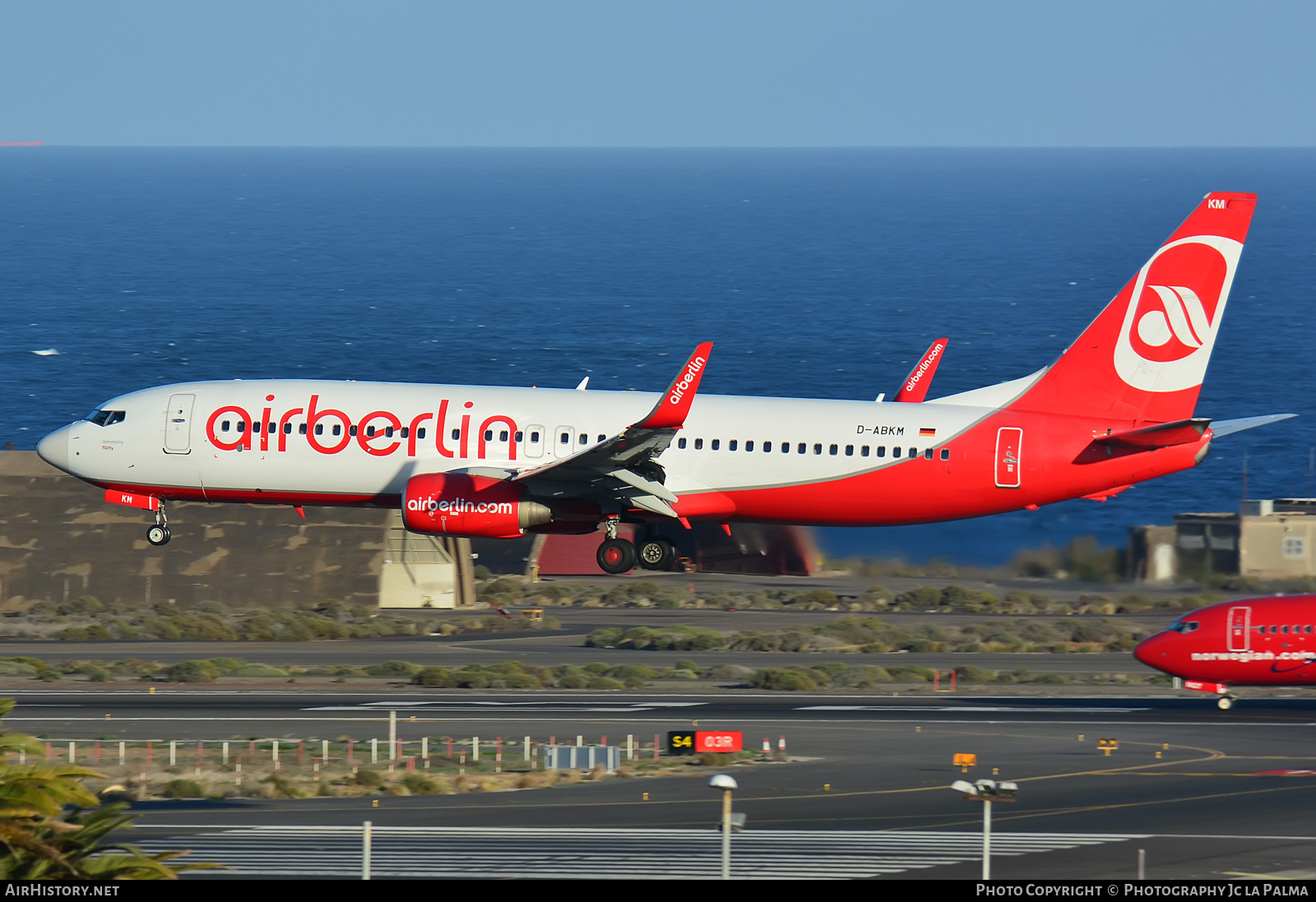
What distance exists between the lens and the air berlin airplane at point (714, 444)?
50188 mm

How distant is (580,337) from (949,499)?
466ft

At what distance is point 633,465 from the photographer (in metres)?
50.0

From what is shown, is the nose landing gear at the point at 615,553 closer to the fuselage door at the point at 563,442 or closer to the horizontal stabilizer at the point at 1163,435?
the fuselage door at the point at 563,442

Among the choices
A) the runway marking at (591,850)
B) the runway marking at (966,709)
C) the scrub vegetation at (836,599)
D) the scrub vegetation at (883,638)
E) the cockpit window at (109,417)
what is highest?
the cockpit window at (109,417)

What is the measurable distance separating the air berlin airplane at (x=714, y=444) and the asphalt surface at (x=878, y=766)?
5843 millimetres

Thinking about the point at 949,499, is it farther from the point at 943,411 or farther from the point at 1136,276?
the point at 1136,276

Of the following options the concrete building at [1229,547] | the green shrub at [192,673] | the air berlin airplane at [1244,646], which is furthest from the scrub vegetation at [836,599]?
the green shrub at [192,673]

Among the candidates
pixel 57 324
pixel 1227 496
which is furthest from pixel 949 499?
pixel 57 324

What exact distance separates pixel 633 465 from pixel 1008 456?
10.6 metres

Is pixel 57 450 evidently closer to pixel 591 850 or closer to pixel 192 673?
pixel 192 673

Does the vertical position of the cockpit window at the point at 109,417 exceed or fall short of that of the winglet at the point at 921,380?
it falls short

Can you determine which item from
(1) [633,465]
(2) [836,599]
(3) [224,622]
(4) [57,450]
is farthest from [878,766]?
(2) [836,599]

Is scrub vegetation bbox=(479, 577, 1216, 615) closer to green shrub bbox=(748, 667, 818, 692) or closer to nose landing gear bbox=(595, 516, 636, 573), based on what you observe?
green shrub bbox=(748, 667, 818, 692)

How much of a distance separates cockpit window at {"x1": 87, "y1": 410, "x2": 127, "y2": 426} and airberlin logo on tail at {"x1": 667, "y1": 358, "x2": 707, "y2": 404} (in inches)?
697
